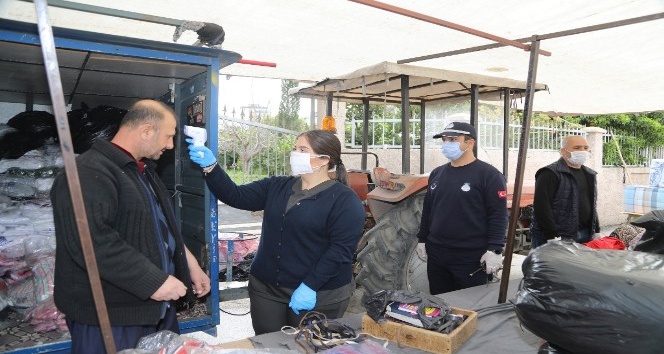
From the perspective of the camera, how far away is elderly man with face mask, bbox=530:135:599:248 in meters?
4.34

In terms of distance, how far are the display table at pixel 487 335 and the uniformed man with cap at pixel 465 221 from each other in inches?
25.4

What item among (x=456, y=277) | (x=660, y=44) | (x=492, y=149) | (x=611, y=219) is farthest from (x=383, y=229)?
(x=611, y=219)

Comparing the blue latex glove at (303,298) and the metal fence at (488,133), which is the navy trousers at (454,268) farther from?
the metal fence at (488,133)

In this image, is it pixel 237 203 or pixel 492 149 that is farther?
pixel 492 149

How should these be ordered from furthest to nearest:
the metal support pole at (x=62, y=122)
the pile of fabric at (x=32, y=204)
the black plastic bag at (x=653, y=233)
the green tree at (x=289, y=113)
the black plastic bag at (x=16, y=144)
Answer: the green tree at (x=289, y=113) < the black plastic bag at (x=16, y=144) < the pile of fabric at (x=32, y=204) < the black plastic bag at (x=653, y=233) < the metal support pole at (x=62, y=122)

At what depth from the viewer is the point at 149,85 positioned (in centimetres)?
362

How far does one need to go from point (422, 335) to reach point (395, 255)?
7.59 ft

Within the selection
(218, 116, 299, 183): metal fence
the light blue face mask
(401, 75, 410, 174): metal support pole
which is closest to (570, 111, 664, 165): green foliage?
(218, 116, 299, 183): metal fence

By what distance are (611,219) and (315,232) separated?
11.3 m

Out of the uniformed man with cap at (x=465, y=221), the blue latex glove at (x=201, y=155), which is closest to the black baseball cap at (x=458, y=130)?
the uniformed man with cap at (x=465, y=221)

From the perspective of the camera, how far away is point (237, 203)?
2.85m

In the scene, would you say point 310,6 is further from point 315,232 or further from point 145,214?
point 145,214

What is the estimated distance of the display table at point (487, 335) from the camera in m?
1.86

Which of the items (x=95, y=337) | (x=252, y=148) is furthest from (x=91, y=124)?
(x=252, y=148)
